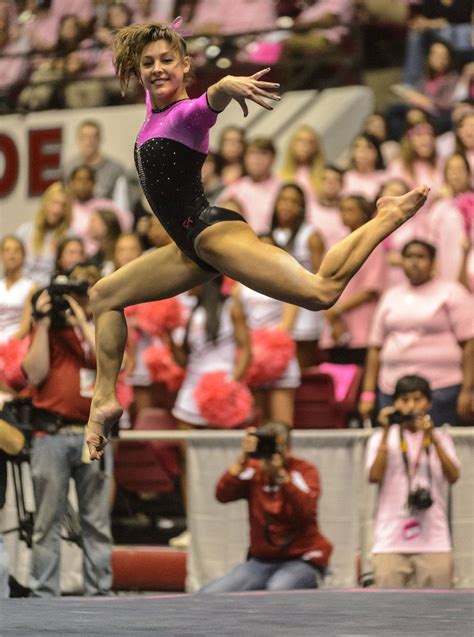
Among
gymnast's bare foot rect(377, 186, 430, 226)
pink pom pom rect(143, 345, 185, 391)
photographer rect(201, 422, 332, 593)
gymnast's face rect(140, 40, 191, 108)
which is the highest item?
gymnast's face rect(140, 40, 191, 108)

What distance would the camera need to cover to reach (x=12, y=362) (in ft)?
26.6

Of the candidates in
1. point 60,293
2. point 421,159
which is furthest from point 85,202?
point 60,293

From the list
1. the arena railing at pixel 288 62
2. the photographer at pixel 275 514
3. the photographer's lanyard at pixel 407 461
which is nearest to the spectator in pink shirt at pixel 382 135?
the arena railing at pixel 288 62

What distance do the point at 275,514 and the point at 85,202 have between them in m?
3.85

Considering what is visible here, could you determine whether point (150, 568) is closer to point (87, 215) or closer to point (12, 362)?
point (12, 362)

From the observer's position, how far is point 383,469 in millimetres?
7238

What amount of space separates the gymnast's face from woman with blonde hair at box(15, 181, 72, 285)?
457cm

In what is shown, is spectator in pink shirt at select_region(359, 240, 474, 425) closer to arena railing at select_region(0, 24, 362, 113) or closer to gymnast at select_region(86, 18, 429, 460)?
gymnast at select_region(86, 18, 429, 460)

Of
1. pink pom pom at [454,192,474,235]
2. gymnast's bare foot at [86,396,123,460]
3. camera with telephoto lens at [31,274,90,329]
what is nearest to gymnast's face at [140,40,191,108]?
gymnast's bare foot at [86,396,123,460]

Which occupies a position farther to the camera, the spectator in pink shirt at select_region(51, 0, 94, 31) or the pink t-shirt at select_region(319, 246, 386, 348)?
the spectator in pink shirt at select_region(51, 0, 94, 31)

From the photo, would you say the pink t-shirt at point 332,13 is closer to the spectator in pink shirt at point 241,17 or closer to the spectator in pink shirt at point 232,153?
the spectator in pink shirt at point 241,17

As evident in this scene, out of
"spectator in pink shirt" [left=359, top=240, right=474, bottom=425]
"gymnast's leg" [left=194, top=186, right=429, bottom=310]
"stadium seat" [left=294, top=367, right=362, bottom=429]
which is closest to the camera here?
"gymnast's leg" [left=194, top=186, right=429, bottom=310]

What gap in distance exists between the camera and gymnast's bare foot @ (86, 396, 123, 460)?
5.57m

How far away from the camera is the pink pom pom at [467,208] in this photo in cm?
880
